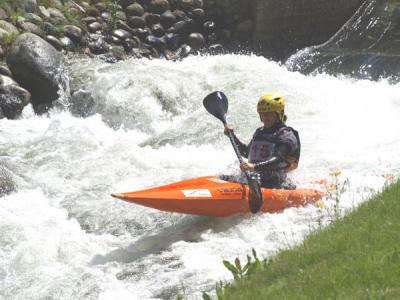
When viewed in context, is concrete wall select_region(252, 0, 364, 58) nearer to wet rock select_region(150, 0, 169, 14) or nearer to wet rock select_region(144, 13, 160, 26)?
wet rock select_region(150, 0, 169, 14)

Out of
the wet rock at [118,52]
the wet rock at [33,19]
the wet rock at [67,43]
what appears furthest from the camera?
the wet rock at [118,52]

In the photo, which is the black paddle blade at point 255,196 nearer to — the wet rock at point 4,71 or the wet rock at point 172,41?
the wet rock at point 4,71

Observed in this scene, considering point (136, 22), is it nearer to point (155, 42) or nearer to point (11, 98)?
point (155, 42)

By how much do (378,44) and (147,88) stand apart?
5.52 metres

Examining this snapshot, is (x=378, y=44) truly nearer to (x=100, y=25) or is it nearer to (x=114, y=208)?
(x=100, y=25)

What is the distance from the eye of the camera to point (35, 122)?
10.4 metres

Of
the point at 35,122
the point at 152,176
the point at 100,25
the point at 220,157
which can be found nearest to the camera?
the point at 152,176

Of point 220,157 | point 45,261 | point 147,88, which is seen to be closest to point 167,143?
point 220,157

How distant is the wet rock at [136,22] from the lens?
46.0ft

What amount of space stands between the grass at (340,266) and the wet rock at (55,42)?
8.97 metres

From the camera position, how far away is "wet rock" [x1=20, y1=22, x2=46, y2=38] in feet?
38.5

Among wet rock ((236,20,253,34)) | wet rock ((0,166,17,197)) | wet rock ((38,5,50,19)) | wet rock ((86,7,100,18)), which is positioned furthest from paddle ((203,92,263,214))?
wet rock ((236,20,253,34))

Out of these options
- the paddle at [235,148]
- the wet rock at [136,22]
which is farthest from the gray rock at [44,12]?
the paddle at [235,148]

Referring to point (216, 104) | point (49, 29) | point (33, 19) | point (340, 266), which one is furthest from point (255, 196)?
point (33, 19)
